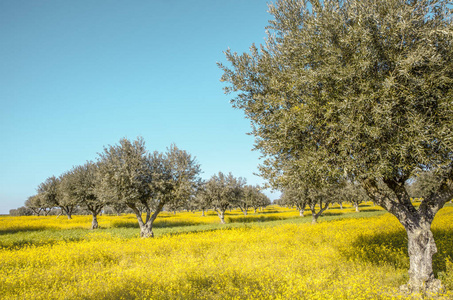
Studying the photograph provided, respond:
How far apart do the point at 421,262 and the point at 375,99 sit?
279 inches

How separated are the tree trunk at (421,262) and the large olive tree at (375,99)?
3 cm

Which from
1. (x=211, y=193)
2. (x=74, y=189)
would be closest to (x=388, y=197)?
(x=211, y=193)

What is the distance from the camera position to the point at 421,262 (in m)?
9.49

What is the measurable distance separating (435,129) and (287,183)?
571cm

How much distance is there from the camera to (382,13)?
879 cm

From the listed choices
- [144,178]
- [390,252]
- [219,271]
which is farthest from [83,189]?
[390,252]

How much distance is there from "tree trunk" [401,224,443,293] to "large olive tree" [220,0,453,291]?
3 cm

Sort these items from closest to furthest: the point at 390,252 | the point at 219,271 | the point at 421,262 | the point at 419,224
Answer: the point at 421,262, the point at 419,224, the point at 219,271, the point at 390,252

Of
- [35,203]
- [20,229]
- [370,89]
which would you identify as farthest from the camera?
[35,203]

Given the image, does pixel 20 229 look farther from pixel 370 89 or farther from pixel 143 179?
pixel 370 89

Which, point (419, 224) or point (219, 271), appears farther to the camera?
point (219, 271)

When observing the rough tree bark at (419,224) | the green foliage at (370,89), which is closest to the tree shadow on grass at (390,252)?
the rough tree bark at (419,224)

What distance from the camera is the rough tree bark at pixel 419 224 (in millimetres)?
9273

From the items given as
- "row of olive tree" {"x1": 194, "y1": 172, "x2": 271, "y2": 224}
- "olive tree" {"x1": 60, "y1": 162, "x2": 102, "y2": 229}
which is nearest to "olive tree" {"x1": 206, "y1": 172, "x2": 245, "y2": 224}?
"row of olive tree" {"x1": 194, "y1": 172, "x2": 271, "y2": 224}
